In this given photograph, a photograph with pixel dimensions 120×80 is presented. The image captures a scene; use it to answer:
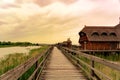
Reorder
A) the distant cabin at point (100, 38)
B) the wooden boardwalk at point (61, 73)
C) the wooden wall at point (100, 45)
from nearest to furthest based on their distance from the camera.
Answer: the wooden boardwalk at point (61, 73) → the wooden wall at point (100, 45) → the distant cabin at point (100, 38)

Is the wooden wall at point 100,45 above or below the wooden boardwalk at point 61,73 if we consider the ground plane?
above

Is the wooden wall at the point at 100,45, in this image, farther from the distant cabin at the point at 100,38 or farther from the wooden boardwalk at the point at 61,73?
the wooden boardwalk at the point at 61,73

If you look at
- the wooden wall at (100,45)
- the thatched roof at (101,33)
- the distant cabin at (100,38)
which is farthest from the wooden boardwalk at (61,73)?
the thatched roof at (101,33)

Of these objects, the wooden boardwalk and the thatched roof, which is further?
the thatched roof

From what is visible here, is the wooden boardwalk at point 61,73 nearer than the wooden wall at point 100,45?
Yes

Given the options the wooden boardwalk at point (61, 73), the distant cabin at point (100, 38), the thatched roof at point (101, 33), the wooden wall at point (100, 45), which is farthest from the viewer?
the thatched roof at point (101, 33)

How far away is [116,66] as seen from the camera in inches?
195

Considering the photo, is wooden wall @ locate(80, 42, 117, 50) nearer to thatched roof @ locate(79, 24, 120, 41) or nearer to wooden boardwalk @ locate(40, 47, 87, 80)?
thatched roof @ locate(79, 24, 120, 41)

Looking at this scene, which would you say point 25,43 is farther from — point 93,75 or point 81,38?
point 93,75

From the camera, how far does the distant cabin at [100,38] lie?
54844 mm

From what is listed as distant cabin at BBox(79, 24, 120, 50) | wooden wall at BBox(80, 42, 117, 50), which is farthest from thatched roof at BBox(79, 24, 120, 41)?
wooden wall at BBox(80, 42, 117, 50)

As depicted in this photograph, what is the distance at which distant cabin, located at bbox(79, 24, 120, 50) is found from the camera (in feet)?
180

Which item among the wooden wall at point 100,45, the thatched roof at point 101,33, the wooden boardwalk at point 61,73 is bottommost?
the wooden boardwalk at point 61,73

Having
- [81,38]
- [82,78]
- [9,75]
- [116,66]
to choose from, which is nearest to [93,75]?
[82,78]
